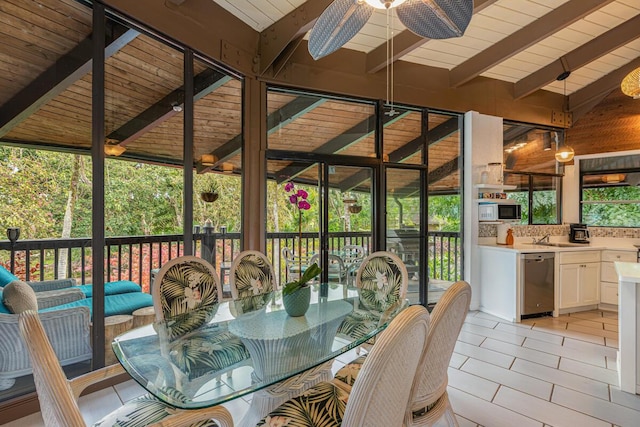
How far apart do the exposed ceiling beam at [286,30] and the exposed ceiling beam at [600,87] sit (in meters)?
4.61

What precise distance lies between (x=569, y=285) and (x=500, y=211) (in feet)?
4.26

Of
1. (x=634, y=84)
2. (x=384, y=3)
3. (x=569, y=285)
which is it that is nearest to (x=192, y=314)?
(x=384, y=3)

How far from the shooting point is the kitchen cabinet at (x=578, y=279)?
4395mm

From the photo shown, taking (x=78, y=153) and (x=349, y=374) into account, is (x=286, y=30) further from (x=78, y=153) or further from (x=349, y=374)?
(x=349, y=374)

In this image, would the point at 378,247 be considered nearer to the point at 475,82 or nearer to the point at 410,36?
the point at 410,36

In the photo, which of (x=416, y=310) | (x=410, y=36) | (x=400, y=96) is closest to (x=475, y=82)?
(x=400, y=96)

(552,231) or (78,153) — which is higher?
(78,153)

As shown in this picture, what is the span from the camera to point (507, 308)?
4.27 m

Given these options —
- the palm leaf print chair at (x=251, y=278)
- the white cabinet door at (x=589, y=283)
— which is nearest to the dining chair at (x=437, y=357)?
the palm leaf print chair at (x=251, y=278)

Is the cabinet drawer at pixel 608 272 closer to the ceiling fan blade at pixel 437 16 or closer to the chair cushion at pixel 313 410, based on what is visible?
the ceiling fan blade at pixel 437 16

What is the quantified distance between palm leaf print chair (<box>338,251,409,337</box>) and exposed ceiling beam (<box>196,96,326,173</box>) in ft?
5.84

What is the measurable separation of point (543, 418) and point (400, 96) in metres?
3.58

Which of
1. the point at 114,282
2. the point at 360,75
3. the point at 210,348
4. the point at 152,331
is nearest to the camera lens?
the point at 210,348

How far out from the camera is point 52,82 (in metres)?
2.32
